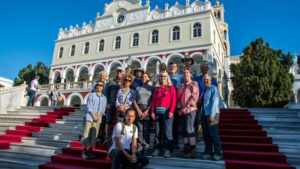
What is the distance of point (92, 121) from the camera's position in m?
4.23

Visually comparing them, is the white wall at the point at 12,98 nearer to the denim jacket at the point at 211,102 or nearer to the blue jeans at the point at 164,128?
the blue jeans at the point at 164,128

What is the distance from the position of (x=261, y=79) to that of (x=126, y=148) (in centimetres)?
1467

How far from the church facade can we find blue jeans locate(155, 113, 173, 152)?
549 inches

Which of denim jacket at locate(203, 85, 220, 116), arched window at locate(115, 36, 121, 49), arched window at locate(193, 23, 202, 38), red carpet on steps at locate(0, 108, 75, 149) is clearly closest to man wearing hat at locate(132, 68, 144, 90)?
denim jacket at locate(203, 85, 220, 116)

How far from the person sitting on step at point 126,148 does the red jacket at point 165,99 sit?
75 cm

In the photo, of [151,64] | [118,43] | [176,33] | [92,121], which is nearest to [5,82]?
[118,43]

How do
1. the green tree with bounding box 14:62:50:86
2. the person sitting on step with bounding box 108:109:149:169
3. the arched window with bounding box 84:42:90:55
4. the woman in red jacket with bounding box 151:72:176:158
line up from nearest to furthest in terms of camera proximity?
the person sitting on step with bounding box 108:109:149:169 → the woman in red jacket with bounding box 151:72:176:158 → the arched window with bounding box 84:42:90:55 → the green tree with bounding box 14:62:50:86

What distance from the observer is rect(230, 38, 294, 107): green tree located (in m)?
14.8

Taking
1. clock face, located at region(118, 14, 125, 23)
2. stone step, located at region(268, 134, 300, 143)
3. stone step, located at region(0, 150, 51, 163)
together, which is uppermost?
clock face, located at region(118, 14, 125, 23)

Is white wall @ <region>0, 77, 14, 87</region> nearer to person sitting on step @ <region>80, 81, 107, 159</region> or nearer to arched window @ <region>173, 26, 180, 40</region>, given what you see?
arched window @ <region>173, 26, 180, 40</region>

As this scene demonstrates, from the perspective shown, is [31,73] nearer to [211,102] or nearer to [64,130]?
[64,130]

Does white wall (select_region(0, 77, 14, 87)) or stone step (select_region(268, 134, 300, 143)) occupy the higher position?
white wall (select_region(0, 77, 14, 87))

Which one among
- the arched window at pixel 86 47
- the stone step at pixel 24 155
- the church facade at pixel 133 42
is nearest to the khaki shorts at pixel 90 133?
the stone step at pixel 24 155

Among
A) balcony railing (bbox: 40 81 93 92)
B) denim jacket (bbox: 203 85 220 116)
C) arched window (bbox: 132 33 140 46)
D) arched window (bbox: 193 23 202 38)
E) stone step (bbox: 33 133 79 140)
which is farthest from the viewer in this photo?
arched window (bbox: 132 33 140 46)
